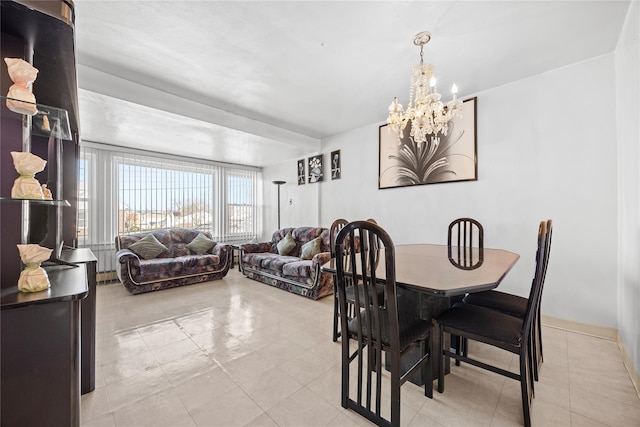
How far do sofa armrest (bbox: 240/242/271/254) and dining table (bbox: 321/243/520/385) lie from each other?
10.8ft

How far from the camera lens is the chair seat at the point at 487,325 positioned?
1.42 meters

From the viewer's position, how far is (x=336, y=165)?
15.5ft

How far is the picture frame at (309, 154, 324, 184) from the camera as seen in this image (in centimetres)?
500

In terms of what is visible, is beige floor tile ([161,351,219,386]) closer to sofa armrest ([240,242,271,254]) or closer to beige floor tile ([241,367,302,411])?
beige floor tile ([241,367,302,411])

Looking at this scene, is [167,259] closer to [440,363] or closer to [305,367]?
[305,367]

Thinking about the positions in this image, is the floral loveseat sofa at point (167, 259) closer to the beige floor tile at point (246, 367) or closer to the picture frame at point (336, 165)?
the picture frame at point (336, 165)

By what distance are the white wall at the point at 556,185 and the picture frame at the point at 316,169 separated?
219cm

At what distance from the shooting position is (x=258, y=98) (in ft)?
10.8

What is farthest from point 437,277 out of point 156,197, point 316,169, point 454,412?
point 156,197

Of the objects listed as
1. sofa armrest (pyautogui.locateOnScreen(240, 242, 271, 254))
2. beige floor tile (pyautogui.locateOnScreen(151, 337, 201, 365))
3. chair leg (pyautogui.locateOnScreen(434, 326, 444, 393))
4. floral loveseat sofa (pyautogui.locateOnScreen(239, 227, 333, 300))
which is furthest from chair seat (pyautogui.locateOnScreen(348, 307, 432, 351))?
sofa armrest (pyautogui.locateOnScreen(240, 242, 271, 254))

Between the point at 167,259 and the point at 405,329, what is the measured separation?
4.17 metres

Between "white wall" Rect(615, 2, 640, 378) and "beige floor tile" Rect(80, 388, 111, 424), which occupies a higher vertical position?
"white wall" Rect(615, 2, 640, 378)

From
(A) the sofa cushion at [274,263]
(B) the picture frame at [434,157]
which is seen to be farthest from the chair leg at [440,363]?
(A) the sofa cushion at [274,263]

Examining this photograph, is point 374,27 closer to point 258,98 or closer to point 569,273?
point 258,98
